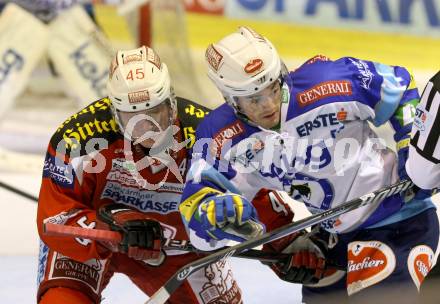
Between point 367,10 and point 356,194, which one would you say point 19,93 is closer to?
point 367,10

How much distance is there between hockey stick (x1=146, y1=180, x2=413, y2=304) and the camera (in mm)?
3115

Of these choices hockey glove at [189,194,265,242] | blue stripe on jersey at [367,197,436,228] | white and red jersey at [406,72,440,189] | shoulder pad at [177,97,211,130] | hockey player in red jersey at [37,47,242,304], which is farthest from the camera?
shoulder pad at [177,97,211,130]

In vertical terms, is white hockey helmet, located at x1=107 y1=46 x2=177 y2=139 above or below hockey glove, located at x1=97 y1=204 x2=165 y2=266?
above

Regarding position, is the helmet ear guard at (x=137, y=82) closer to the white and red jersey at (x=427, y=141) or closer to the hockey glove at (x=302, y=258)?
the hockey glove at (x=302, y=258)

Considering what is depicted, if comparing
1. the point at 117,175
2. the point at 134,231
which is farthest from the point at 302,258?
the point at 117,175

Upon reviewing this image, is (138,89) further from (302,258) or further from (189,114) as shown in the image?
(302,258)

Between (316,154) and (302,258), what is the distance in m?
0.41

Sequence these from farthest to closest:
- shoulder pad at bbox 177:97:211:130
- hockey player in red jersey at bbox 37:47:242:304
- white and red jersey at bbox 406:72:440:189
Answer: shoulder pad at bbox 177:97:211:130 < hockey player in red jersey at bbox 37:47:242:304 < white and red jersey at bbox 406:72:440:189

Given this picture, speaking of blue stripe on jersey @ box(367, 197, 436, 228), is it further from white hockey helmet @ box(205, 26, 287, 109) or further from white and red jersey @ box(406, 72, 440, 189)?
white hockey helmet @ box(205, 26, 287, 109)

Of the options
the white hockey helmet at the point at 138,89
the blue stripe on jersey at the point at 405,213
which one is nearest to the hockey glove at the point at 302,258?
the blue stripe on jersey at the point at 405,213

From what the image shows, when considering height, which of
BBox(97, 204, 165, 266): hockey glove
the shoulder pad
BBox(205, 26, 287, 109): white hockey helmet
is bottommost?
BBox(97, 204, 165, 266): hockey glove

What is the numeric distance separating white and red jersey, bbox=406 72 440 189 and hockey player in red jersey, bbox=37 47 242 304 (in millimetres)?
833

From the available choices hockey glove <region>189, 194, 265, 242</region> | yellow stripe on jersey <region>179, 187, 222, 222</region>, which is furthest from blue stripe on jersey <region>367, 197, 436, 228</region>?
yellow stripe on jersey <region>179, 187, 222, 222</region>

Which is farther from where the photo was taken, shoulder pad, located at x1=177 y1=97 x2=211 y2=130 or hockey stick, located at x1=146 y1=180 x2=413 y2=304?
shoulder pad, located at x1=177 y1=97 x2=211 y2=130
